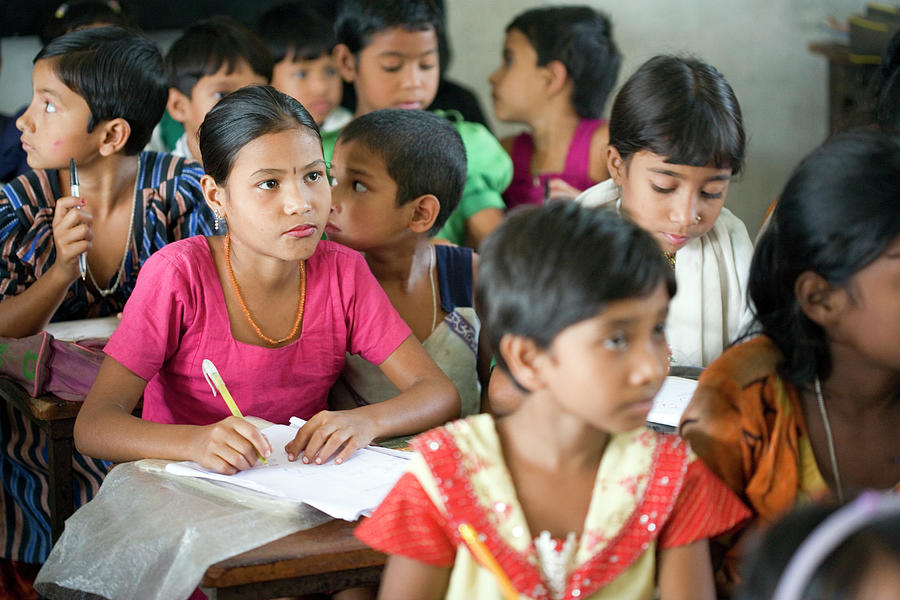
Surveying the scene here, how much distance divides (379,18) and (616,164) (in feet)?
4.47

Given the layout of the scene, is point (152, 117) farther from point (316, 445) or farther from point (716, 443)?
point (716, 443)

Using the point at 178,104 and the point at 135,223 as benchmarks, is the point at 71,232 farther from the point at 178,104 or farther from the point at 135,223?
the point at 178,104

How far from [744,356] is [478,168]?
1764 mm

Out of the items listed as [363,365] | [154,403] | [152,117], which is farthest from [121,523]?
[152,117]

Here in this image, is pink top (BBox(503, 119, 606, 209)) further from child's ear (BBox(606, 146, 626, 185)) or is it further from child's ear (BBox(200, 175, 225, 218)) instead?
child's ear (BBox(200, 175, 225, 218))

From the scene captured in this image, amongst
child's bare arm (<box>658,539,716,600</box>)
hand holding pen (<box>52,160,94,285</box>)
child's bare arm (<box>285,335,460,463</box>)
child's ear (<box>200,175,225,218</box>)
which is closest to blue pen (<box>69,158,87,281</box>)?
hand holding pen (<box>52,160,94,285</box>)

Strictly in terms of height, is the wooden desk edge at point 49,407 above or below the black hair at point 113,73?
below

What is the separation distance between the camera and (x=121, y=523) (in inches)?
51.1

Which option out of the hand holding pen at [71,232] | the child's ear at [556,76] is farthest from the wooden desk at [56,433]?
the child's ear at [556,76]

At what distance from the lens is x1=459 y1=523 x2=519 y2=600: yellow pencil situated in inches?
39.7

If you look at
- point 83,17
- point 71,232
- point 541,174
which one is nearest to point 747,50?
point 541,174

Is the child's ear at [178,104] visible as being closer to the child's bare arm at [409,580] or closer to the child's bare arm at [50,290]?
the child's bare arm at [50,290]

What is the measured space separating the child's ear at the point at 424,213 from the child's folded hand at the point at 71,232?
625 millimetres

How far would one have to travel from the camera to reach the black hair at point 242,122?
166 cm
